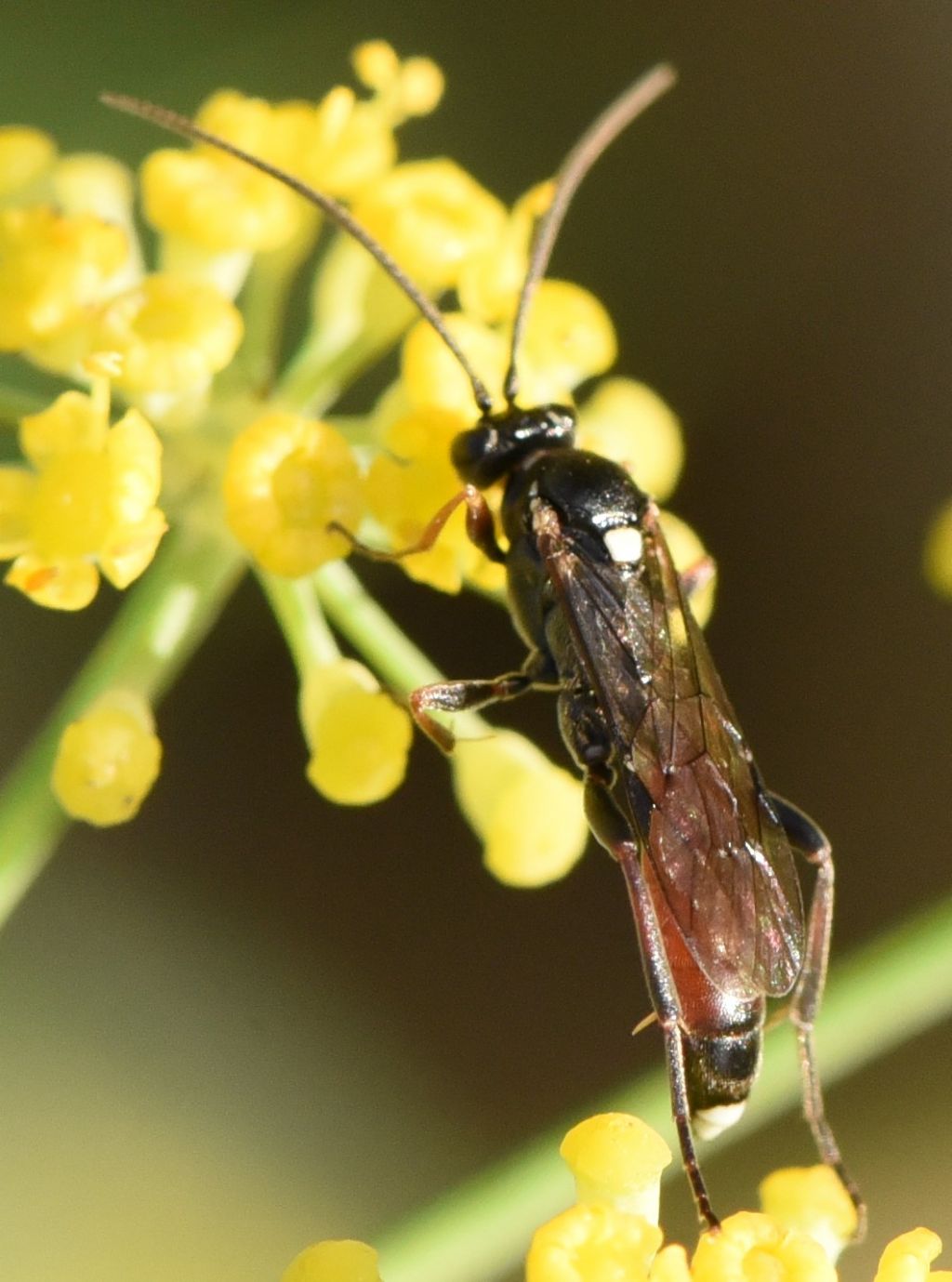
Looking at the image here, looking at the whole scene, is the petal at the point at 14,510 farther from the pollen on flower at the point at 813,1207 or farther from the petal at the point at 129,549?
the pollen on flower at the point at 813,1207

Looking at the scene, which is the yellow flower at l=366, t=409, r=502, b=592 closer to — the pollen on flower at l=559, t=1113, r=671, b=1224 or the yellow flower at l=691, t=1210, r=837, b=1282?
the pollen on flower at l=559, t=1113, r=671, b=1224

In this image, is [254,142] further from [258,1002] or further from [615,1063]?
[615,1063]

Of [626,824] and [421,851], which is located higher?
[626,824]

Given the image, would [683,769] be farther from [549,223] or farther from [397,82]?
[397,82]

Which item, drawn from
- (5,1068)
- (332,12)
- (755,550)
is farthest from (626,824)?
(332,12)

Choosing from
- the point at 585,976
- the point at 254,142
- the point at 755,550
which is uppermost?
the point at 254,142

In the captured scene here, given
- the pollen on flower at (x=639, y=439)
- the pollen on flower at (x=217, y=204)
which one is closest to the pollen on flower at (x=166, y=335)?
the pollen on flower at (x=217, y=204)
